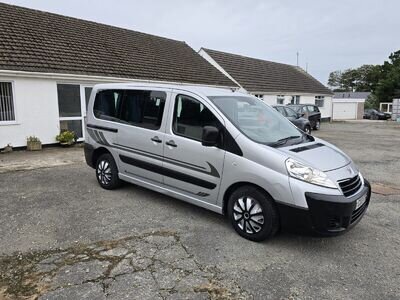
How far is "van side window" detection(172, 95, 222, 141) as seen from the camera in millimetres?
4371

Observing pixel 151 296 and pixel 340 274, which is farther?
pixel 340 274

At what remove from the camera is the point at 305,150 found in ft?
13.4

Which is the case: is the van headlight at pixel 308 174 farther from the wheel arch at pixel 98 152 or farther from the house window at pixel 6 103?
the house window at pixel 6 103

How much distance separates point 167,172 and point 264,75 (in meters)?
22.8

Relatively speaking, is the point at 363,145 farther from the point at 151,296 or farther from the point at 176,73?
the point at 151,296

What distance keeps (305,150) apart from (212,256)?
1.77 m

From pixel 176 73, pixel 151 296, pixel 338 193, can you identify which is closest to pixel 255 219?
pixel 338 193

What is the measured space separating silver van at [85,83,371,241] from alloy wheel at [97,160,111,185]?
69mm

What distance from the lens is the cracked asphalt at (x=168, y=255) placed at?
9.78 ft

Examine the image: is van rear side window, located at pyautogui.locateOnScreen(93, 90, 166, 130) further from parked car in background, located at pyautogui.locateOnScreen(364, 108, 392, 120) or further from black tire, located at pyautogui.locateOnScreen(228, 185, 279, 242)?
parked car in background, located at pyautogui.locateOnScreen(364, 108, 392, 120)

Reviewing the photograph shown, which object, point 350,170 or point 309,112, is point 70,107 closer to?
point 350,170

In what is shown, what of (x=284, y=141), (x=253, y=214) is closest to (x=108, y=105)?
(x=284, y=141)

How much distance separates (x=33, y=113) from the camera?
10.6m

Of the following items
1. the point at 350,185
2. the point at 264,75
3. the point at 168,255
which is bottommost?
the point at 168,255
